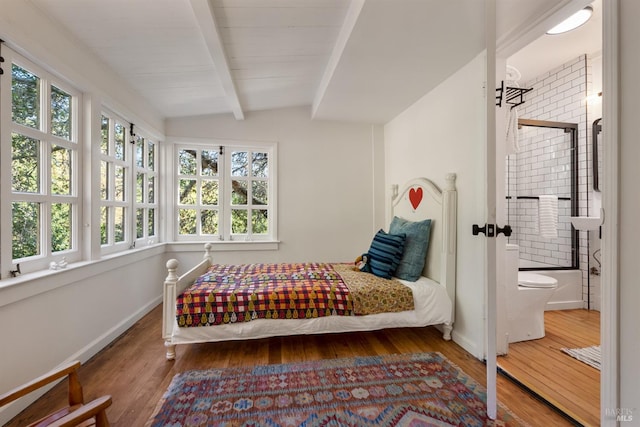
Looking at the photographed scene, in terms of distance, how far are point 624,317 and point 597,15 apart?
246 centimetres

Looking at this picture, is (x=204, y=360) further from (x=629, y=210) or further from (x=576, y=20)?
(x=576, y=20)

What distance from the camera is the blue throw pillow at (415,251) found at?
2.55 m

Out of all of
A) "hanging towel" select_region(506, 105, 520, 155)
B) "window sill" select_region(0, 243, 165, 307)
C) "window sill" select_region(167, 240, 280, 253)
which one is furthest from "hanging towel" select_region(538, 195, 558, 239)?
"window sill" select_region(0, 243, 165, 307)

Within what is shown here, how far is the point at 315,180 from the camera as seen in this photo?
3791 mm

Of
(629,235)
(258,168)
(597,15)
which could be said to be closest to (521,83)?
(597,15)

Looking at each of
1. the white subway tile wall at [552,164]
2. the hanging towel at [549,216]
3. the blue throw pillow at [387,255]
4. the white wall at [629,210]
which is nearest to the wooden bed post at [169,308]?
the blue throw pillow at [387,255]

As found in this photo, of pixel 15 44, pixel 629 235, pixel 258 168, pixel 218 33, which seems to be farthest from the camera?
pixel 258 168

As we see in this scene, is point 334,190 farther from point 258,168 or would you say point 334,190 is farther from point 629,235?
point 629,235

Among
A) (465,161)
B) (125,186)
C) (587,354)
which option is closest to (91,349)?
(125,186)

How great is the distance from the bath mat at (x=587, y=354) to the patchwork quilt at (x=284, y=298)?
1213mm

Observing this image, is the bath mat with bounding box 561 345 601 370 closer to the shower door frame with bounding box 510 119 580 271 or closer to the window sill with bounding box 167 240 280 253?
the shower door frame with bounding box 510 119 580 271

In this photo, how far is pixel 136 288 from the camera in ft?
9.08

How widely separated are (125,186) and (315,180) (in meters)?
2.13

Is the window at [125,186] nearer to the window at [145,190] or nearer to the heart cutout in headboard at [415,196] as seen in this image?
the window at [145,190]
